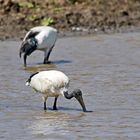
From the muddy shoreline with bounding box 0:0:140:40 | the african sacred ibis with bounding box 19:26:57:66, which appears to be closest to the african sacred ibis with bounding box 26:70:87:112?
the african sacred ibis with bounding box 19:26:57:66

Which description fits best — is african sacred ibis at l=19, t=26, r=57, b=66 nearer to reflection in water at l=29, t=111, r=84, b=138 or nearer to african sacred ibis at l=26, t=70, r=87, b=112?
african sacred ibis at l=26, t=70, r=87, b=112

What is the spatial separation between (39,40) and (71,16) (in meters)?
4.10

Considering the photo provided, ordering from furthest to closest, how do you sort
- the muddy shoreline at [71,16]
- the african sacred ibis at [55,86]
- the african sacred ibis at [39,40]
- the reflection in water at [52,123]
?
1. the muddy shoreline at [71,16]
2. the african sacred ibis at [39,40]
3. the african sacred ibis at [55,86]
4. the reflection in water at [52,123]

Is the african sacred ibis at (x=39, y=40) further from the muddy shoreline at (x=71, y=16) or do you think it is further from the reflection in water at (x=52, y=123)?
the reflection in water at (x=52, y=123)

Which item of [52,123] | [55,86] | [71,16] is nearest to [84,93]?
[55,86]

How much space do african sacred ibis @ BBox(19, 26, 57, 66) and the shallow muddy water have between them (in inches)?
9.8

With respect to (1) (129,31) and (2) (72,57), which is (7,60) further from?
(1) (129,31)

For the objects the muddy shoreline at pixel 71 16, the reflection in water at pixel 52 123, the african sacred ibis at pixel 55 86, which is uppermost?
the african sacred ibis at pixel 55 86

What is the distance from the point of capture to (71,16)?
66.4 feet

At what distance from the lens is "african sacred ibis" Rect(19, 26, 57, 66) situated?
16156mm

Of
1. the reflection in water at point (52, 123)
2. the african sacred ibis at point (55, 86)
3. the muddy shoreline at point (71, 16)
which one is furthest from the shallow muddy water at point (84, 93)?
the muddy shoreline at point (71, 16)

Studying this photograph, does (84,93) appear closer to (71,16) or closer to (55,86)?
(55,86)

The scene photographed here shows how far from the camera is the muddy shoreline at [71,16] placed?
1964 cm

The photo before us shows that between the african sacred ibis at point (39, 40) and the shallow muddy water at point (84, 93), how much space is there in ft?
0.81
